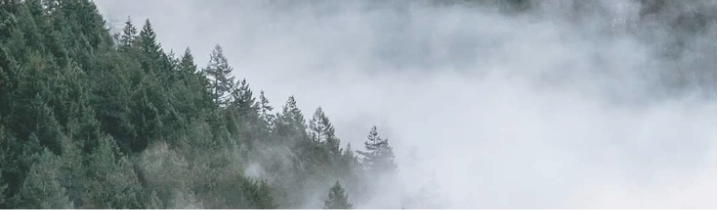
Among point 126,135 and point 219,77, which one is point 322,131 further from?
point 126,135

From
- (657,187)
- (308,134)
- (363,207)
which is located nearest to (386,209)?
(363,207)

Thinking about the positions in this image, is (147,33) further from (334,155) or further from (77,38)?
(334,155)

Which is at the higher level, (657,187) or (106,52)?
(657,187)

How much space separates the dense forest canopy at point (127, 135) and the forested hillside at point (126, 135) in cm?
6

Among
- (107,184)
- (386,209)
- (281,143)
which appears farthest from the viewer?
(386,209)

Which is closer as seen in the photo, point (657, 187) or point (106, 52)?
point (106, 52)

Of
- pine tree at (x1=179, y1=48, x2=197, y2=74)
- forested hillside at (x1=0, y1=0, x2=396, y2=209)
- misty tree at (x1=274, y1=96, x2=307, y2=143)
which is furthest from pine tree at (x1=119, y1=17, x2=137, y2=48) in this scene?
misty tree at (x1=274, y1=96, x2=307, y2=143)

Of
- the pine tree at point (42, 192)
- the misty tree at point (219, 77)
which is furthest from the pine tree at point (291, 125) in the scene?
the pine tree at point (42, 192)

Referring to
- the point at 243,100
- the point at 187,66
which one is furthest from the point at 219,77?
the point at 187,66

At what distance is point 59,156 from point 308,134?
2854 cm

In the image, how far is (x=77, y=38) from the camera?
182 ft

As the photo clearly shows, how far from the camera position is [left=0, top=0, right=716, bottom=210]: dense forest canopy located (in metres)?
39.4

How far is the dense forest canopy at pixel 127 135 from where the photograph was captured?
39.4 m

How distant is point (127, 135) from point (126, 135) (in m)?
0.05
